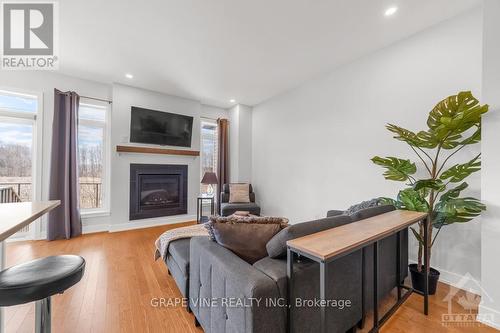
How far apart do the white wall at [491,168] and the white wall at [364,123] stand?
0.52 metres

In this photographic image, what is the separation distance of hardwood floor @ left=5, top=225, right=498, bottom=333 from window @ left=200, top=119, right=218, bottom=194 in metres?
2.78

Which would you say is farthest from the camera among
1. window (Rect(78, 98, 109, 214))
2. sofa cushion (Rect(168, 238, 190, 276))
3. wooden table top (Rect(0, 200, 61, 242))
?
window (Rect(78, 98, 109, 214))

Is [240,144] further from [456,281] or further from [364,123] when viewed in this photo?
[456,281]

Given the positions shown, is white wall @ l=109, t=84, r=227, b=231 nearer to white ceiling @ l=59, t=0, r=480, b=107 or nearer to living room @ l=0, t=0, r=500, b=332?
living room @ l=0, t=0, r=500, b=332

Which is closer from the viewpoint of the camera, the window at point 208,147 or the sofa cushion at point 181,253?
the sofa cushion at point 181,253

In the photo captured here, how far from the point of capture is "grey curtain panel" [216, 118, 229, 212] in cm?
526

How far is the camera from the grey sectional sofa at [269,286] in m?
Result: 1.05

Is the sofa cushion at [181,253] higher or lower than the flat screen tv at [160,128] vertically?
lower

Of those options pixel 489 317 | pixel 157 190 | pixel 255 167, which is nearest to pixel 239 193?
pixel 255 167

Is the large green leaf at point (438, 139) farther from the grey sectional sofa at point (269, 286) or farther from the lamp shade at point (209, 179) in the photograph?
the lamp shade at point (209, 179)

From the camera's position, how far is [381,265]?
184cm

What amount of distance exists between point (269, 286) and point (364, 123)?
279 centimetres

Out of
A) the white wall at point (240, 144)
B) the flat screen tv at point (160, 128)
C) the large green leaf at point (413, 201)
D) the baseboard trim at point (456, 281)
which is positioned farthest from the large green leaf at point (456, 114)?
the flat screen tv at point (160, 128)

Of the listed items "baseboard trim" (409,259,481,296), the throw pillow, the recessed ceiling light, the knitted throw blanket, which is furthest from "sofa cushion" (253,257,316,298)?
the throw pillow
